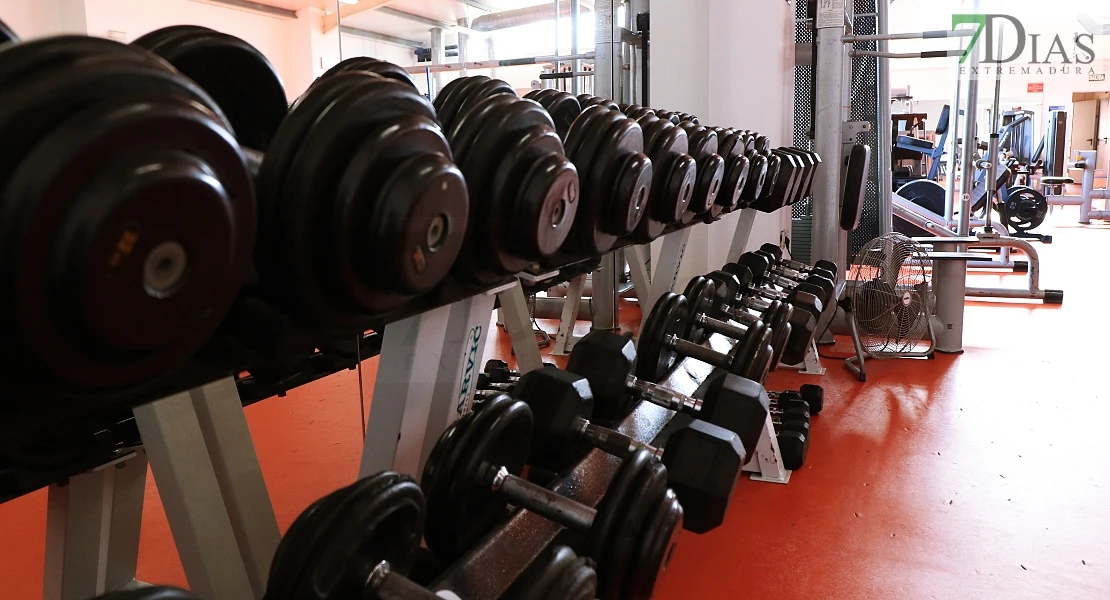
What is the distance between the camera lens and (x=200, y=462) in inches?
32.2

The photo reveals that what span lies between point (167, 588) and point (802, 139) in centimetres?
417

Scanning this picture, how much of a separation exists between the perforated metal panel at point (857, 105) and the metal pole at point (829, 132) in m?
0.87

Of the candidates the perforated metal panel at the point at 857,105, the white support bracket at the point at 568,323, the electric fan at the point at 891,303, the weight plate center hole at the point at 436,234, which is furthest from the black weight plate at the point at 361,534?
the perforated metal panel at the point at 857,105

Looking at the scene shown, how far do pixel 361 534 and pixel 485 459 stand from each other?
9.4 inches

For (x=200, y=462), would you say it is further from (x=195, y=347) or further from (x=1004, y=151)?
(x=1004, y=151)

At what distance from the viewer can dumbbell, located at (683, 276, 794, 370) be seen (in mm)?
1673

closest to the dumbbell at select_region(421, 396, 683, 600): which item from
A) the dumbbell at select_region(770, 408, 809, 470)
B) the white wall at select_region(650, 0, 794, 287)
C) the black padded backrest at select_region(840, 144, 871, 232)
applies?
the dumbbell at select_region(770, 408, 809, 470)

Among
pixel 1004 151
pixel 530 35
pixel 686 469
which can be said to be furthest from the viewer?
pixel 1004 151

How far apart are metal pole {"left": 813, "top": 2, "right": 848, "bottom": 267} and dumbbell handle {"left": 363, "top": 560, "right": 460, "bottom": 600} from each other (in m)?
2.65

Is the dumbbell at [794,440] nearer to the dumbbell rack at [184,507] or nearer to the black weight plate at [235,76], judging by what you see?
the dumbbell rack at [184,507]

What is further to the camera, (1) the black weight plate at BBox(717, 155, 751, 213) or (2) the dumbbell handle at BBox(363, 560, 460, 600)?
(1) the black weight plate at BBox(717, 155, 751, 213)

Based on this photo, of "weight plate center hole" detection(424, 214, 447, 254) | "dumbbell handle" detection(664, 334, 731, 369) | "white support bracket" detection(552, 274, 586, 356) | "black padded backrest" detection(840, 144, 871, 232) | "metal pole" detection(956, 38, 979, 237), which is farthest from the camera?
"metal pole" detection(956, 38, 979, 237)

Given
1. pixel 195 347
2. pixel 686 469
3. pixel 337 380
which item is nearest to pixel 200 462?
pixel 195 347

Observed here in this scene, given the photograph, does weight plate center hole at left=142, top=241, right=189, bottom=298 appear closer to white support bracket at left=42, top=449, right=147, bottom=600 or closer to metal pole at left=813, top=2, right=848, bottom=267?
white support bracket at left=42, top=449, right=147, bottom=600
